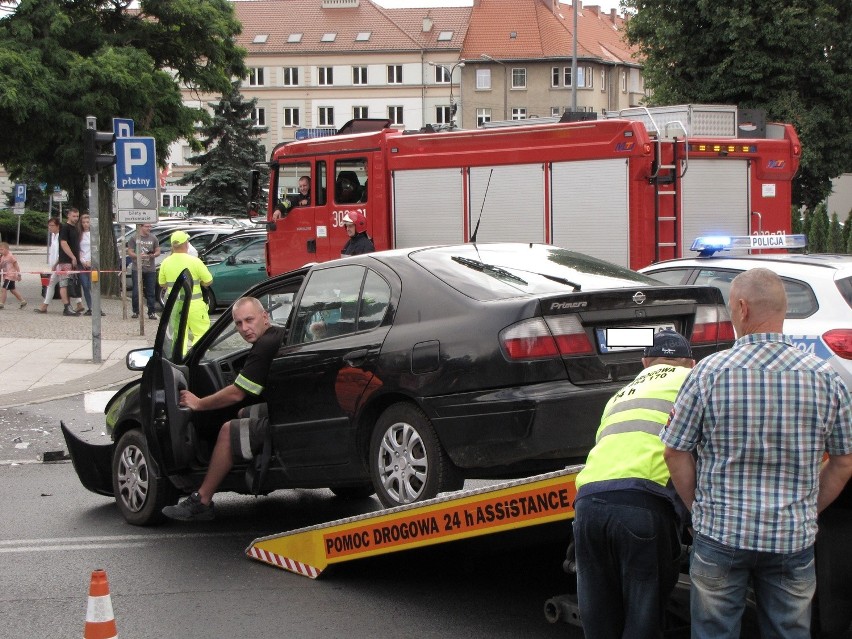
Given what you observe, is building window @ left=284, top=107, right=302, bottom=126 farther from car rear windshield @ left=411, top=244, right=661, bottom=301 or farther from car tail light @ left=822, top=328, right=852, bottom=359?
car rear windshield @ left=411, top=244, right=661, bottom=301

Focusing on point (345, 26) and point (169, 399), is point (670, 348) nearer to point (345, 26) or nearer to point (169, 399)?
point (169, 399)

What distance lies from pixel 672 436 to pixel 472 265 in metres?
2.91

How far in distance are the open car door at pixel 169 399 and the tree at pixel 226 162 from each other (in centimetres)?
5028

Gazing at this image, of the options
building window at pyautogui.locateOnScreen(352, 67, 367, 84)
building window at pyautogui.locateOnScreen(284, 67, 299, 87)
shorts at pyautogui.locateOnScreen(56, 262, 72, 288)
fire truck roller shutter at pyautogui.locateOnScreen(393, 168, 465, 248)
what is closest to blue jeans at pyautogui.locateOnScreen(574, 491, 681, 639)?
fire truck roller shutter at pyautogui.locateOnScreen(393, 168, 465, 248)

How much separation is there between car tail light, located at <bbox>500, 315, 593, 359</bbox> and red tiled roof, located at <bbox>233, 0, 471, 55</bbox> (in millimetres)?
89196

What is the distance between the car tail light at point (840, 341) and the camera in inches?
356

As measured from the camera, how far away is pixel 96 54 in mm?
25141

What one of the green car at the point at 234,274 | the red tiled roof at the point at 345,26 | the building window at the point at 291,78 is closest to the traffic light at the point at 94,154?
the green car at the point at 234,274

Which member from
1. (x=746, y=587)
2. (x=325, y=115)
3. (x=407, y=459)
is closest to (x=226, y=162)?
(x=325, y=115)

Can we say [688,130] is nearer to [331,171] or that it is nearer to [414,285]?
[331,171]

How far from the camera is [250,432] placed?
7.17 m

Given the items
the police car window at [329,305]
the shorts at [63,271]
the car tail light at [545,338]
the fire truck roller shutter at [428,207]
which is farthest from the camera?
the shorts at [63,271]

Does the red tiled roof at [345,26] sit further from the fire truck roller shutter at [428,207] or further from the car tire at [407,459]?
the car tire at [407,459]

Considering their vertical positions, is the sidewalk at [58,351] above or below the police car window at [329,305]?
below
